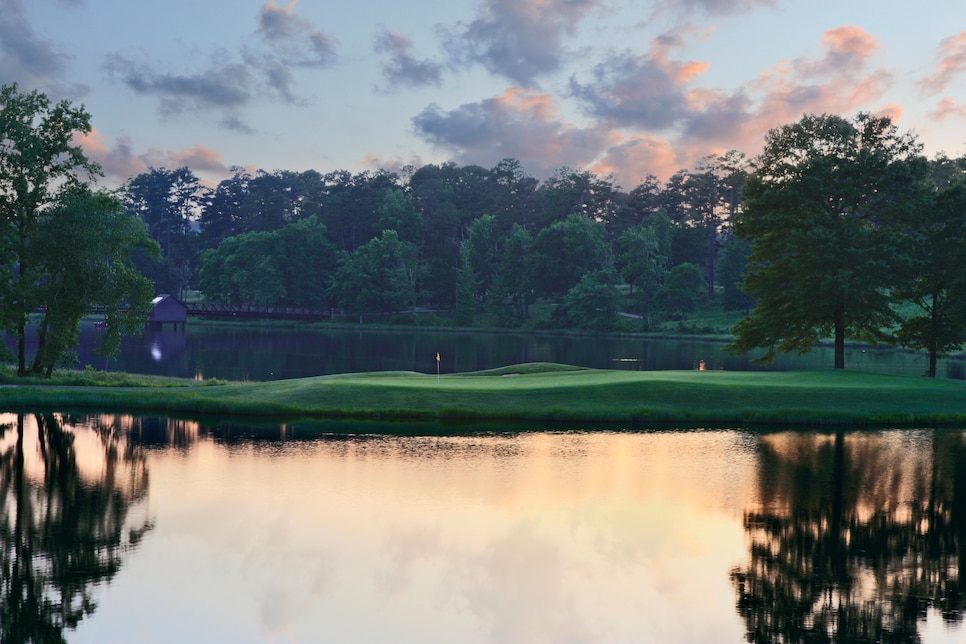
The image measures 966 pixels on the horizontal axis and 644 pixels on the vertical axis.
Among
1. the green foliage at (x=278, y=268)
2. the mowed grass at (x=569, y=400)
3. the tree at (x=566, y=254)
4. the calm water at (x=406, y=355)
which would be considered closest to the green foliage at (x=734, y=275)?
the tree at (x=566, y=254)

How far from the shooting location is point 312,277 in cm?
15925

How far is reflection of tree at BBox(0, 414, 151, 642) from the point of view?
52.7 feet

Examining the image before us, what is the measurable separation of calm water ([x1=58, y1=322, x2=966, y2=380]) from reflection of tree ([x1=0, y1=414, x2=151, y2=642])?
35862mm

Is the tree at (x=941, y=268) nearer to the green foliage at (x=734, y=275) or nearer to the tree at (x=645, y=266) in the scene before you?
the tree at (x=645, y=266)

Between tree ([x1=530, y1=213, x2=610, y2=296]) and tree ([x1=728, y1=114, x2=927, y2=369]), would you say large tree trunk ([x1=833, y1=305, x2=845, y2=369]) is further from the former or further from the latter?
tree ([x1=530, y1=213, x2=610, y2=296])

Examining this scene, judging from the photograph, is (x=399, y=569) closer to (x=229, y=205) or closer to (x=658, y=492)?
(x=658, y=492)

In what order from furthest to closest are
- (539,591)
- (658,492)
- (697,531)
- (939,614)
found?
(658,492) < (697,531) < (539,591) < (939,614)

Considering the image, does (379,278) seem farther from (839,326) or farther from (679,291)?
(839,326)

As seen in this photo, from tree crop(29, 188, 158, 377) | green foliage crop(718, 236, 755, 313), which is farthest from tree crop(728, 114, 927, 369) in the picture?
green foliage crop(718, 236, 755, 313)

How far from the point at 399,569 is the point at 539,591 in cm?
301

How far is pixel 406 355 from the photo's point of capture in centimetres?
8919

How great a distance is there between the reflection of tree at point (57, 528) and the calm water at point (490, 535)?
79 millimetres

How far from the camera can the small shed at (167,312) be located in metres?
134

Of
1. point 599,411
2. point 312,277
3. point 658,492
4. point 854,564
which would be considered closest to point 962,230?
point 599,411
